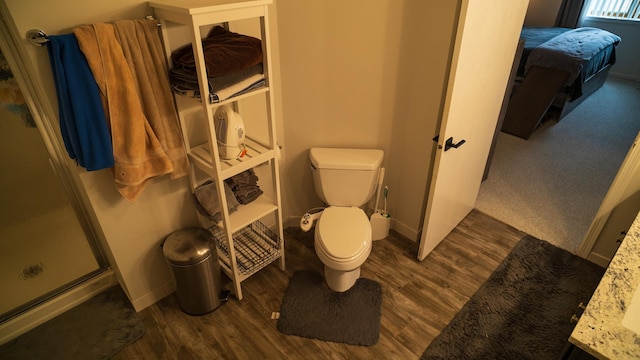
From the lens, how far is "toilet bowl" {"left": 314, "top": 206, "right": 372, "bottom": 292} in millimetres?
2000

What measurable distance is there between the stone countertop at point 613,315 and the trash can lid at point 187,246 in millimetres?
1618

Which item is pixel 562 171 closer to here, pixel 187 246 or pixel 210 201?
pixel 210 201

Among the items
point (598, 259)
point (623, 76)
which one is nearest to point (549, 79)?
point (598, 259)

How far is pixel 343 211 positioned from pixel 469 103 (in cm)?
94

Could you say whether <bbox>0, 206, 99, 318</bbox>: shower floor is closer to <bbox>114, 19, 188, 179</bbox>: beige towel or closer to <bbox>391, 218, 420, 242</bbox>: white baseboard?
<bbox>114, 19, 188, 179</bbox>: beige towel

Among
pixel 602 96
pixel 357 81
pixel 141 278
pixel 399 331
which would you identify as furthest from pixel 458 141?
pixel 602 96

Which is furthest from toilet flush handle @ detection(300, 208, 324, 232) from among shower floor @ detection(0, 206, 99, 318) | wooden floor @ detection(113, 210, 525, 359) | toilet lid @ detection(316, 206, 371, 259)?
shower floor @ detection(0, 206, 99, 318)

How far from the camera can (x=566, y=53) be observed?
3854 millimetres

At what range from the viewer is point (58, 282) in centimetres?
212

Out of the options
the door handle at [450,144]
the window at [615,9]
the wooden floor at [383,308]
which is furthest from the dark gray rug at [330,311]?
the window at [615,9]

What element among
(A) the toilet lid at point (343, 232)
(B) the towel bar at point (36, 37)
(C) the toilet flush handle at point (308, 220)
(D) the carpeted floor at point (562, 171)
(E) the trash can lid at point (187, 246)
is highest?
(B) the towel bar at point (36, 37)

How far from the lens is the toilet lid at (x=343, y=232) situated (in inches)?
79.1

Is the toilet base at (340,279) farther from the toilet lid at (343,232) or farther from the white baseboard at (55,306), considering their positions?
the white baseboard at (55,306)

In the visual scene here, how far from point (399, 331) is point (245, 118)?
4.79ft
